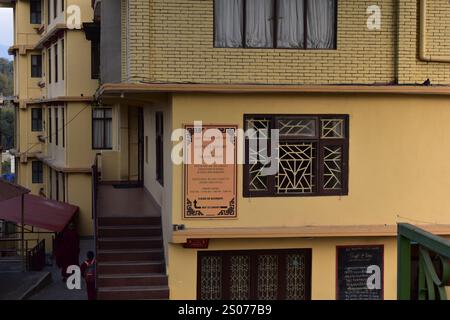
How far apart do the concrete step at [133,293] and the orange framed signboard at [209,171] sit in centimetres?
142

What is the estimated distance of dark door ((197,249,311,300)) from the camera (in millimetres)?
13031

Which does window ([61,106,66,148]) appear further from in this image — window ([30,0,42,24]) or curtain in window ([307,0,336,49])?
curtain in window ([307,0,336,49])

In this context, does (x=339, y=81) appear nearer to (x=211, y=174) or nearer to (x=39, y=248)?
(x=211, y=174)

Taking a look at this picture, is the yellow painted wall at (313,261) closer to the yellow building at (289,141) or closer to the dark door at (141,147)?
the yellow building at (289,141)

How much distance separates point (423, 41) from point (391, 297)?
188 inches

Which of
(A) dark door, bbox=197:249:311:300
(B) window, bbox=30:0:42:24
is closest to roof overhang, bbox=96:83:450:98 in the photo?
(A) dark door, bbox=197:249:311:300

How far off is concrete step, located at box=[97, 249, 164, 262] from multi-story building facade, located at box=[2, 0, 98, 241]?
15.8m

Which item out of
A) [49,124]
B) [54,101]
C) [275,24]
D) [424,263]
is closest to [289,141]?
[275,24]

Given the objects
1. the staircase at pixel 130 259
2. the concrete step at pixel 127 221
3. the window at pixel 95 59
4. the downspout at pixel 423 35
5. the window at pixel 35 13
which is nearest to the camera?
the staircase at pixel 130 259

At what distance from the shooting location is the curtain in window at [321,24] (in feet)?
43.4

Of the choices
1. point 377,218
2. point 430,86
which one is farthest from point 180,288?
point 430,86

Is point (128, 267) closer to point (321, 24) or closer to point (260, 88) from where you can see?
point (260, 88)

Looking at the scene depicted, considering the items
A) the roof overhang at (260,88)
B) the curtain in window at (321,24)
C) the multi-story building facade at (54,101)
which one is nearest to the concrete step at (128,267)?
the roof overhang at (260,88)

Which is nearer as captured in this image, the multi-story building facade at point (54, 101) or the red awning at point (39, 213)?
the red awning at point (39, 213)
